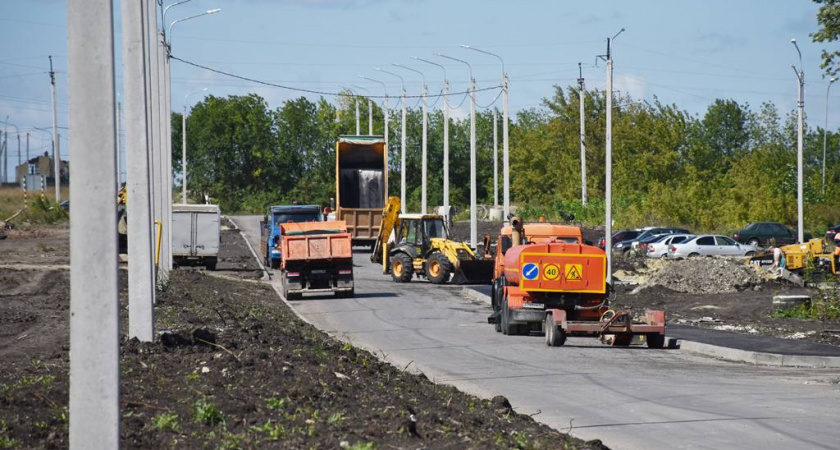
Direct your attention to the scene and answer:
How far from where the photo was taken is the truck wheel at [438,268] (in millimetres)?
39812

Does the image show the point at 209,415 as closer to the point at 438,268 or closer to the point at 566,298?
the point at 566,298

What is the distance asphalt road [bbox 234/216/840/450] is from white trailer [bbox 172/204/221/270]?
20340 millimetres

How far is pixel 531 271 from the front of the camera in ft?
73.9

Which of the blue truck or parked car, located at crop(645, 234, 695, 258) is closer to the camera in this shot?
the blue truck

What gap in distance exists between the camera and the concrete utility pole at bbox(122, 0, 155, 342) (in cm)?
1656

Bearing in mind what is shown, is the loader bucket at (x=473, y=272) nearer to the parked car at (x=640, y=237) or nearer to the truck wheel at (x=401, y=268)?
the truck wheel at (x=401, y=268)

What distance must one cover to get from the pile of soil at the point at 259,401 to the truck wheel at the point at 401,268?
22.3 metres

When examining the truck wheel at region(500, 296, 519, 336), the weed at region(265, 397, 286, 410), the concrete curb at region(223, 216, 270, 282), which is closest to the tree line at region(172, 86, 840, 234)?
the concrete curb at region(223, 216, 270, 282)

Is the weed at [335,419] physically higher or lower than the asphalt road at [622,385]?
higher

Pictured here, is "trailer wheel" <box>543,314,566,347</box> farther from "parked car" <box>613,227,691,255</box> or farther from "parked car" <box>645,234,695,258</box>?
"parked car" <box>613,227,691,255</box>

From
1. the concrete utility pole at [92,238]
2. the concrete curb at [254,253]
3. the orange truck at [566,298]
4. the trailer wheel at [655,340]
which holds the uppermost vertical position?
the concrete utility pole at [92,238]

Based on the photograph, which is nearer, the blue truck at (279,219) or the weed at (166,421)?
the weed at (166,421)

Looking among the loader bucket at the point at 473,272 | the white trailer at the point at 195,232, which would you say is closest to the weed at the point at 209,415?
the loader bucket at the point at 473,272

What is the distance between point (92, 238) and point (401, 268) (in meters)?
34.7
